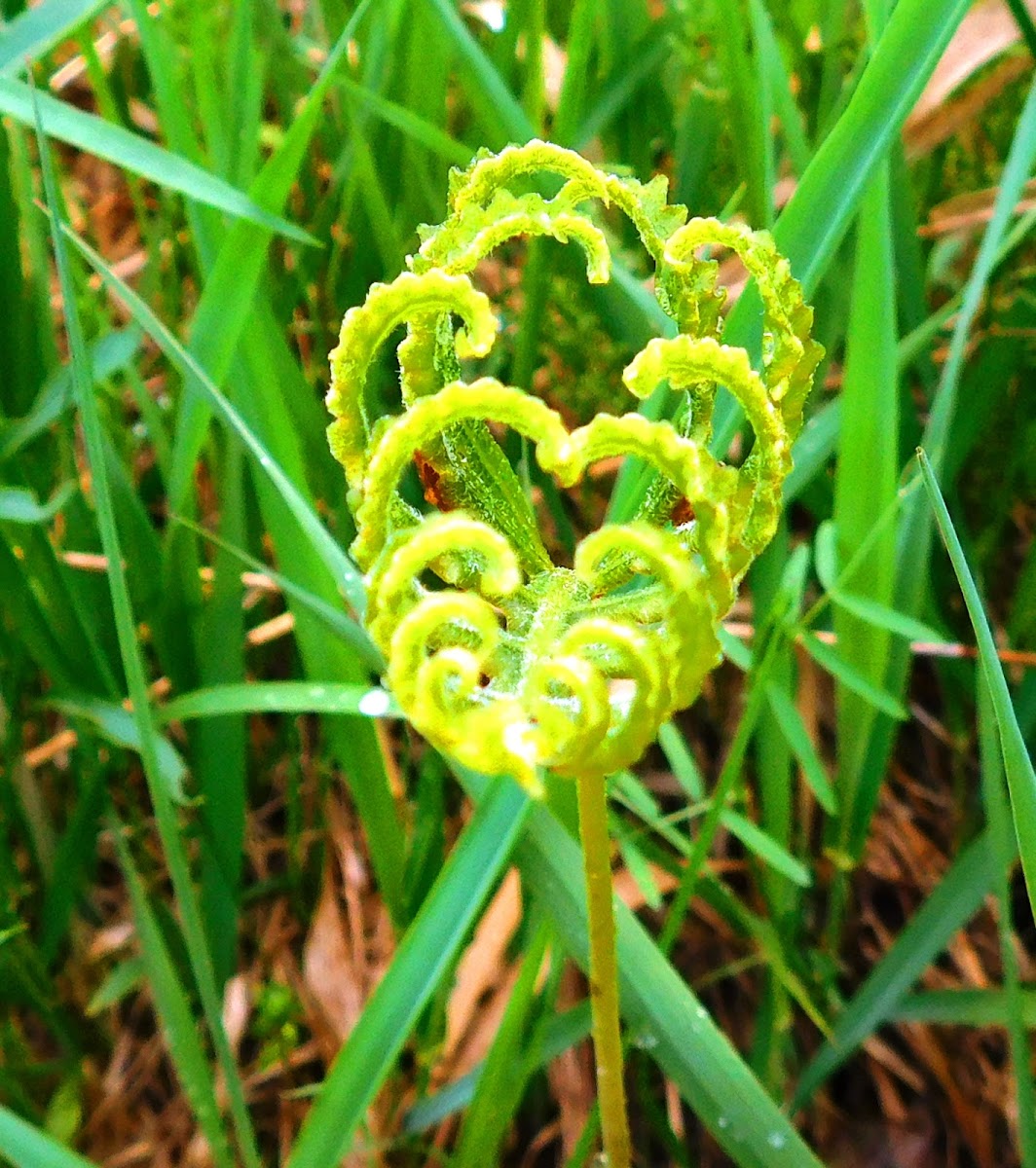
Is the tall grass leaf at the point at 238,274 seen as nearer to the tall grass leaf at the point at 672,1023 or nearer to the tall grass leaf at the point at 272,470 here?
the tall grass leaf at the point at 272,470

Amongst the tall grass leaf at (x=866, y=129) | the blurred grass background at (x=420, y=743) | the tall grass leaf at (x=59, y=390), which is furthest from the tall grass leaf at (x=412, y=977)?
the tall grass leaf at (x=59, y=390)

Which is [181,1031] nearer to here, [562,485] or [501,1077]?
[501,1077]

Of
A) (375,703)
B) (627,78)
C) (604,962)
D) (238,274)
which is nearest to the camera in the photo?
(604,962)

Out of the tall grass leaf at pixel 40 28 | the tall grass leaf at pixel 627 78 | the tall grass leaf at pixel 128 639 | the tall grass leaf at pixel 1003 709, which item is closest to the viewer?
the tall grass leaf at pixel 1003 709

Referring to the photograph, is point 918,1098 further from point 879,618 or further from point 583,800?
point 583,800

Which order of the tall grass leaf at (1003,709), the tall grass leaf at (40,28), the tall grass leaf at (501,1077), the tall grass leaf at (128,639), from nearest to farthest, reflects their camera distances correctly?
1. the tall grass leaf at (1003,709)
2. the tall grass leaf at (128,639)
3. the tall grass leaf at (501,1077)
4. the tall grass leaf at (40,28)

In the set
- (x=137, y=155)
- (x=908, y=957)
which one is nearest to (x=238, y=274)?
(x=137, y=155)

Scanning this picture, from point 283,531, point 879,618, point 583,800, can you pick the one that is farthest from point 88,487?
point 583,800
